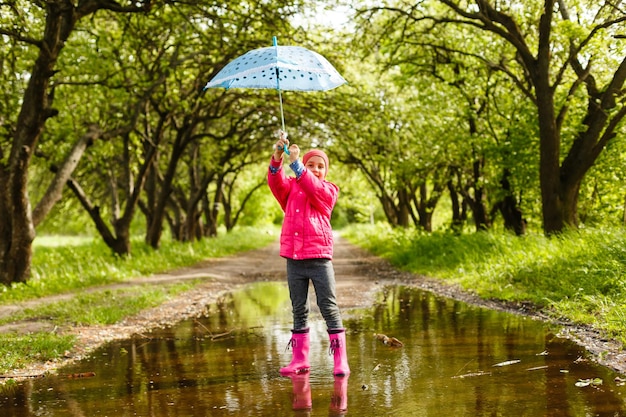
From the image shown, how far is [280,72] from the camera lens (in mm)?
6102

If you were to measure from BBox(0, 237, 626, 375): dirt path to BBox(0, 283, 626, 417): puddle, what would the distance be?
0.86 ft

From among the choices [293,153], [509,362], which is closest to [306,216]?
[293,153]

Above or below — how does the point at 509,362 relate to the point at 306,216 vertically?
below

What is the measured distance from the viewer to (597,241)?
10.3 m

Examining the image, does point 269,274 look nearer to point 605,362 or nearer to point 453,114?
point 453,114

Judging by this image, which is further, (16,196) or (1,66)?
(1,66)

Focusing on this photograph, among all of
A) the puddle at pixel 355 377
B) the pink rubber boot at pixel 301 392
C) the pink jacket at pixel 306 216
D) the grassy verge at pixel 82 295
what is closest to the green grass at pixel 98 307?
the grassy verge at pixel 82 295

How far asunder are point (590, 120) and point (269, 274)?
906 cm

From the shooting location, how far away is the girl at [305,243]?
18.5 ft

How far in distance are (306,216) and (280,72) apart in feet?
4.42

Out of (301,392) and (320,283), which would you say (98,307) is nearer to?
(320,283)

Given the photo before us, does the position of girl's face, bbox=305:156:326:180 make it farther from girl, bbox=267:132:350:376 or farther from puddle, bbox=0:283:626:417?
→ puddle, bbox=0:283:626:417

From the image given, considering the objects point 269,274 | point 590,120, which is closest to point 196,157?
point 269,274

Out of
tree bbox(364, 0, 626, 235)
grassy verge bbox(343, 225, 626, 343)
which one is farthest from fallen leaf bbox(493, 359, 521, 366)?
tree bbox(364, 0, 626, 235)
